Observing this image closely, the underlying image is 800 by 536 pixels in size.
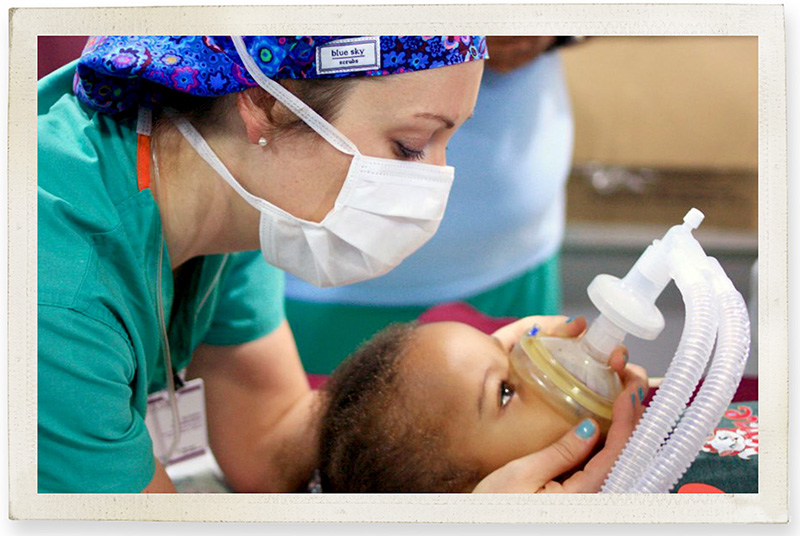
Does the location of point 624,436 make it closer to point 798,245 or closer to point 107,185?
point 798,245

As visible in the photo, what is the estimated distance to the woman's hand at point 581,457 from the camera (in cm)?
103

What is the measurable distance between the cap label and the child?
0.36 meters

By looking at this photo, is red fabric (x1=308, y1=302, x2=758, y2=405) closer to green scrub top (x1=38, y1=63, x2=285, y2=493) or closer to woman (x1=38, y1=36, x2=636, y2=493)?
woman (x1=38, y1=36, x2=636, y2=493)

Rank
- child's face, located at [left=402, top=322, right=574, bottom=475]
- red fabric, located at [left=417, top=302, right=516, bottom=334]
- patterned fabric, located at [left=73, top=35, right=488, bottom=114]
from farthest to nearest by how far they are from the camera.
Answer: red fabric, located at [left=417, top=302, right=516, bottom=334] → child's face, located at [left=402, top=322, right=574, bottom=475] → patterned fabric, located at [left=73, top=35, right=488, bottom=114]

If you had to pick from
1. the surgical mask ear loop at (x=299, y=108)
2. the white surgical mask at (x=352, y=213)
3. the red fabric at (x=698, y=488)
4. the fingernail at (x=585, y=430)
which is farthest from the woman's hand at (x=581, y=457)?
the surgical mask ear loop at (x=299, y=108)

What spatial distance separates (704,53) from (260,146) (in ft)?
2.02

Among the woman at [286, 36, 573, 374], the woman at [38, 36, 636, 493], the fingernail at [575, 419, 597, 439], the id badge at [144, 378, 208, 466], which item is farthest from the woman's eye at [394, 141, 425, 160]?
the id badge at [144, 378, 208, 466]

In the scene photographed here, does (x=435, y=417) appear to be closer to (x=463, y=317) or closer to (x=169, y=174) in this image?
(x=463, y=317)

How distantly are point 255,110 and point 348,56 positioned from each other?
12 cm

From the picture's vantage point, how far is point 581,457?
1.05 m

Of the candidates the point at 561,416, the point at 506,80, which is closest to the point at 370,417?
the point at 561,416

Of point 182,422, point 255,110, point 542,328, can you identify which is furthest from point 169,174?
point 542,328

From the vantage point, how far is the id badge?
47.4 inches

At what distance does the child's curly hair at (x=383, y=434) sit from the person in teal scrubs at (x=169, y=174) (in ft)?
0.41
